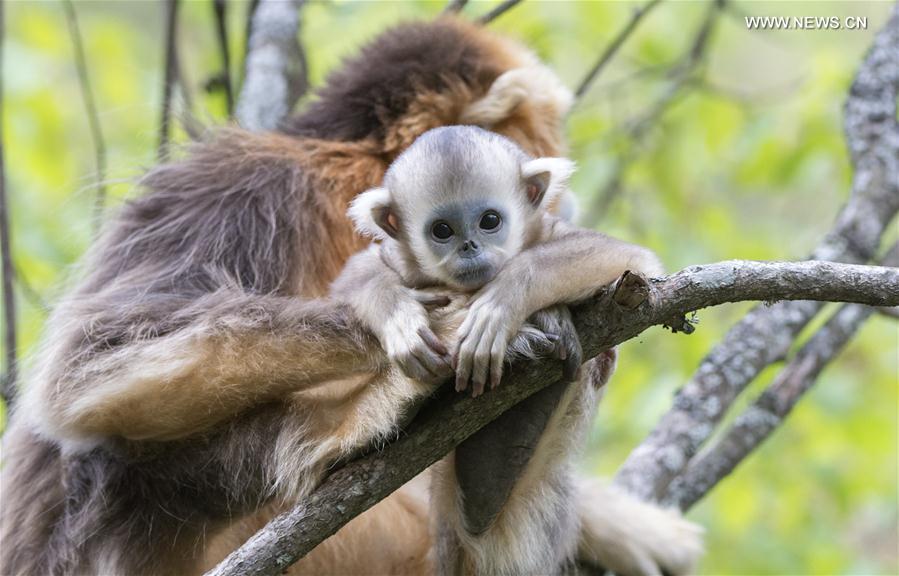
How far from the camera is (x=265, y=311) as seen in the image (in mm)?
2811

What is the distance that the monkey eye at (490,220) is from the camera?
2.79 m

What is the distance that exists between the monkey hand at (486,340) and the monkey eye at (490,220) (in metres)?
0.44

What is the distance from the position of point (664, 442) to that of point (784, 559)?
2076 mm

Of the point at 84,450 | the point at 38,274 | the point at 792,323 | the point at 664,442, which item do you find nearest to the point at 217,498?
the point at 84,450

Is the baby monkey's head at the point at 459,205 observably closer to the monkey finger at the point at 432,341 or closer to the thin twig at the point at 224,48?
the monkey finger at the point at 432,341

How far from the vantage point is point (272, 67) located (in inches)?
185

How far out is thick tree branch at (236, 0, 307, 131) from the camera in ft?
15.0

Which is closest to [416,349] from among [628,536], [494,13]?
[628,536]

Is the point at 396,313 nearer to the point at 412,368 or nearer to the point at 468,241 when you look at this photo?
the point at 412,368

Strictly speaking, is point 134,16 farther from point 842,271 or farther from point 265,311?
point 842,271

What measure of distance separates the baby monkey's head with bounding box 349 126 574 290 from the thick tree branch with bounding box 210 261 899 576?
36 cm

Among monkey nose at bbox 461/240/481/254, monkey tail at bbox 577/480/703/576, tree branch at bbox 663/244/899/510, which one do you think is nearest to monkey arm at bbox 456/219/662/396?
monkey nose at bbox 461/240/481/254

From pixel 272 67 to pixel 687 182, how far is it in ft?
8.95

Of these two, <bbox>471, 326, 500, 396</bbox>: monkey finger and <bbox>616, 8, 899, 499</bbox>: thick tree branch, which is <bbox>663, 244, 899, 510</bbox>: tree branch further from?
<bbox>471, 326, 500, 396</bbox>: monkey finger
